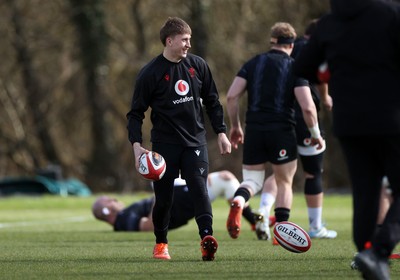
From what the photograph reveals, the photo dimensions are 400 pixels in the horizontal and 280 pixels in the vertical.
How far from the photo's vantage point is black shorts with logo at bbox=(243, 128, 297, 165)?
37.4ft

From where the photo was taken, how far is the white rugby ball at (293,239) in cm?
955

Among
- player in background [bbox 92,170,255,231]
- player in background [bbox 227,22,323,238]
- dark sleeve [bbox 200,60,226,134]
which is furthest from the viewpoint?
player in background [bbox 92,170,255,231]

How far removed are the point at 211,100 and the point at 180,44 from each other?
2.07 ft

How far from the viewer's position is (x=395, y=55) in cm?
676

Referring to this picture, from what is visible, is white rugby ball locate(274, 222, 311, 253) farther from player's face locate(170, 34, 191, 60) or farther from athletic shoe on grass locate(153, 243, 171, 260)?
player's face locate(170, 34, 191, 60)

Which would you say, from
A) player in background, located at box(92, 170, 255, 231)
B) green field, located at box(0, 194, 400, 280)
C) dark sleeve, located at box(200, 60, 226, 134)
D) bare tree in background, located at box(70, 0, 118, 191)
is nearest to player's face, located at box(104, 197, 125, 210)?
player in background, located at box(92, 170, 255, 231)

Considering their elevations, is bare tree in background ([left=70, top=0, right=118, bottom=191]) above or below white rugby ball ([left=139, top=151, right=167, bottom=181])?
below

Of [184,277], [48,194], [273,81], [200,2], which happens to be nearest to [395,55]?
[184,277]

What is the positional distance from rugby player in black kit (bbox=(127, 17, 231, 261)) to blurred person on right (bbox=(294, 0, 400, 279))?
230 cm

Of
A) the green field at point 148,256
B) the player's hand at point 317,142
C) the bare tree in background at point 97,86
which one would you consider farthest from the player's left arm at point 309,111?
the bare tree in background at point 97,86

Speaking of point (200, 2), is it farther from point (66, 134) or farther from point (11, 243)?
point (11, 243)

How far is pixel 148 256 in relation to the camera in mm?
9641

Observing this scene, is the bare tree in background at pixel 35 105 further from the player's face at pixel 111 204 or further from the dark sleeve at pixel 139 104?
the dark sleeve at pixel 139 104

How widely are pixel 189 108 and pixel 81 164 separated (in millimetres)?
28929
